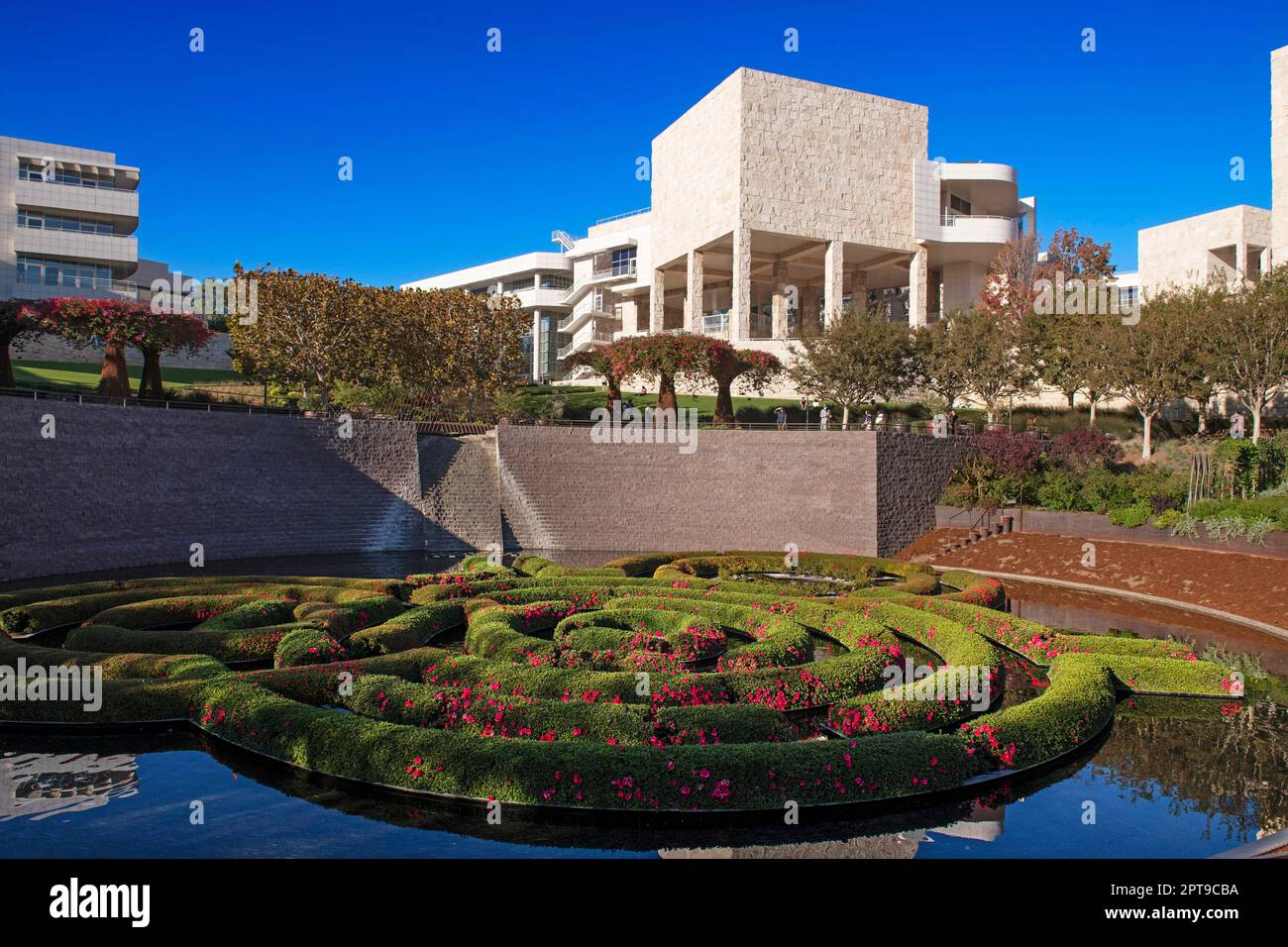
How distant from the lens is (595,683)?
566 inches

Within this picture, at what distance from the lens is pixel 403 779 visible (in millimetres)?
11617

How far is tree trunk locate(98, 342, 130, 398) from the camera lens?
3469cm

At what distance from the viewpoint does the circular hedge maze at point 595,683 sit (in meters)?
11.4

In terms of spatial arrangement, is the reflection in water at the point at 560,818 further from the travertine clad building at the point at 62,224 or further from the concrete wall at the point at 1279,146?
the travertine clad building at the point at 62,224

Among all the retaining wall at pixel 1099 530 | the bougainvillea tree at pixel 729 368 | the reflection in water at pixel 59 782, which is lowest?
the reflection in water at pixel 59 782

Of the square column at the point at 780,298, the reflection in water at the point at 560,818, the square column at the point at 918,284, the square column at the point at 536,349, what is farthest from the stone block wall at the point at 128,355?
the reflection in water at the point at 560,818

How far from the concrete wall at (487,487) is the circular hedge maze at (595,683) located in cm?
1079

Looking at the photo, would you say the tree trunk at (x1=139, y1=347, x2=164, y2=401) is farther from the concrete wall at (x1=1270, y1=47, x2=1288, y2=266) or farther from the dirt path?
the concrete wall at (x1=1270, y1=47, x2=1288, y2=266)

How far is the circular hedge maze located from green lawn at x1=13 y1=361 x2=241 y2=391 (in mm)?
34497

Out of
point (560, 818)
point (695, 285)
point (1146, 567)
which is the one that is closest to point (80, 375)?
point (695, 285)

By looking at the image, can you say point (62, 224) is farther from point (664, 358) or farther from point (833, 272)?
point (833, 272)

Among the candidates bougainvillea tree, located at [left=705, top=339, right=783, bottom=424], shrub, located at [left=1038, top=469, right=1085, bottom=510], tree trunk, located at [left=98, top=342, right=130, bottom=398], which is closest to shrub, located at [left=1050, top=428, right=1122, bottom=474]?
shrub, located at [left=1038, top=469, right=1085, bottom=510]

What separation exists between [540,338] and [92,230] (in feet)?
134
